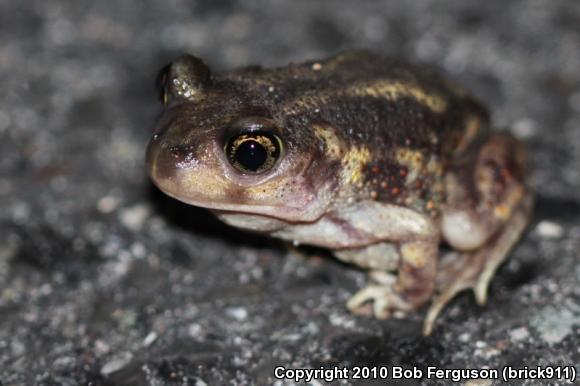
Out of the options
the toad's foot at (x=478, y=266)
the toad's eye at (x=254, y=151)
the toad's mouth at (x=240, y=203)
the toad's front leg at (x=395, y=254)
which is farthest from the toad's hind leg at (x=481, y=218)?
the toad's eye at (x=254, y=151)

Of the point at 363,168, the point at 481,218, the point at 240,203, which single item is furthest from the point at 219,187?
the point at 481,218

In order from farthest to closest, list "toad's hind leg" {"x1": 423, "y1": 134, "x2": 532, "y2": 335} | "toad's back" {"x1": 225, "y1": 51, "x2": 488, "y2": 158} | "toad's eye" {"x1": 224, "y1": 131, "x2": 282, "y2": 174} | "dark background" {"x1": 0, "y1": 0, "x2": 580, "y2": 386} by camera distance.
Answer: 1. "toad's hind leg" {"x1": 423, "y1": 134, "x2": 532, "y2": 335}
2. "dark background" {"x1": 0, "y1": 0, "x2": 580, "y2": 386}
3. "toad's back" {"x1": 225, "y1": 51, "x2": 488, "y2": 158}
4. "toad's eye" {"x1": 224, "y1": 131, "x2": 282, "y2": 174}

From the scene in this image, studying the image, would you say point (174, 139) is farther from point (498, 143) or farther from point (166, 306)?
point (498, 143)

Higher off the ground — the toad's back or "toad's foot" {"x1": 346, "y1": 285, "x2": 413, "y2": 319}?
the toad's back

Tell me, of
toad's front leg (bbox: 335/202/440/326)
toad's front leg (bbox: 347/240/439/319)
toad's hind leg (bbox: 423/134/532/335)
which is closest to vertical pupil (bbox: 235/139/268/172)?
toad's front leg (bbox: 335/202/440/326)

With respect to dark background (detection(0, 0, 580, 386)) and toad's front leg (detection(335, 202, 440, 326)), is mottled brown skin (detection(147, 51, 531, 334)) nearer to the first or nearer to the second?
toad's front leg (detection(335, 202, 440, 326))

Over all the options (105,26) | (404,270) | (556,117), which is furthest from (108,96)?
(556,117)

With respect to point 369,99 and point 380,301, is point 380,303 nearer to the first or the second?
point 380,301
